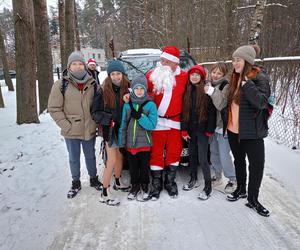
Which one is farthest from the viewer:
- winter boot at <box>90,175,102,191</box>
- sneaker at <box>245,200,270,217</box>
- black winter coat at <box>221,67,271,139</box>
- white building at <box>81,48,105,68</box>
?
white building at <box>81,48,105,68</box>

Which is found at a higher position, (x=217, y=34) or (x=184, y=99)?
(x=217, y=34)

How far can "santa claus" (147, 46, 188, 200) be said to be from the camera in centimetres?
379

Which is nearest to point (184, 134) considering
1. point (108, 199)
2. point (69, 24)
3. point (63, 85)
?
point (108, 199)

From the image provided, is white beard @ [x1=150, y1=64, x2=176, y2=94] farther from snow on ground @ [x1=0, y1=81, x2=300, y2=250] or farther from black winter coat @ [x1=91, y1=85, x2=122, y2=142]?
snow on ground @ [x1=0, y1=81, x2=300, y2=250]

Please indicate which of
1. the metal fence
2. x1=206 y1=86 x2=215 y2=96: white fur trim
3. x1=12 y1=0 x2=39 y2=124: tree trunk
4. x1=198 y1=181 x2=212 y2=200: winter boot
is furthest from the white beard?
x1=12 y1=0 x2=39 y2=124: tree trunk

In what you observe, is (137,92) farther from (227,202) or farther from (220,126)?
(227,202)

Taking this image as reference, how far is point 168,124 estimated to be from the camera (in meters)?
3.89

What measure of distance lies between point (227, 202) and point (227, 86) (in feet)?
5.09

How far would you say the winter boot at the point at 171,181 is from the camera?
13.1 feet

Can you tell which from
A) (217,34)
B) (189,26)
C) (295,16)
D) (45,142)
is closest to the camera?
(45,142)

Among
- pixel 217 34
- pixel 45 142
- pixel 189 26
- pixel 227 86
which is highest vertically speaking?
pixel 189 26

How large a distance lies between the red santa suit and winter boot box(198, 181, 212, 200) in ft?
1.77

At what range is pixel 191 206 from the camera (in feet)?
12.2

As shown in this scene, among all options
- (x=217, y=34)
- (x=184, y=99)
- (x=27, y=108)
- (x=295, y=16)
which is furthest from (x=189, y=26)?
(x=184, y=99)
